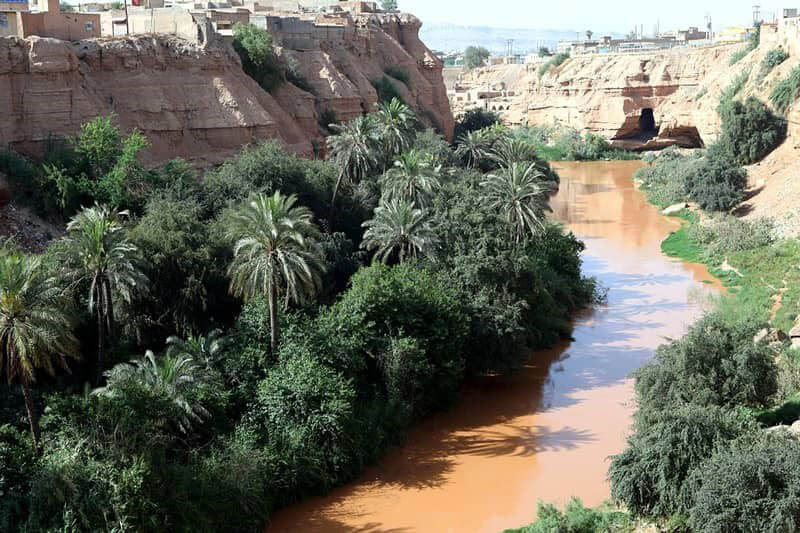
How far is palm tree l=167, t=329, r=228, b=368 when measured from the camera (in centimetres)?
2594

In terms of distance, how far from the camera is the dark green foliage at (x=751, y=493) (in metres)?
18.8

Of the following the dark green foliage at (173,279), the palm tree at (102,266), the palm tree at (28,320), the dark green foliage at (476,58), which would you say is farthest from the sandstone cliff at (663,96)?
the palm tree at (28,320)

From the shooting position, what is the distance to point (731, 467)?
19625mm

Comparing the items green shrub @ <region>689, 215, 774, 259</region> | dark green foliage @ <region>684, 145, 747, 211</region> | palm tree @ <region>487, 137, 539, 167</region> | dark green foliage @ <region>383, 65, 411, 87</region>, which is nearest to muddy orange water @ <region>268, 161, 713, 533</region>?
green shrub @ <region>689, 215, 774, 259</region>

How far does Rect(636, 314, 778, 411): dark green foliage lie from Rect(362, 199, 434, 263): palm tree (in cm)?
1053

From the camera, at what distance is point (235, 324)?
2809cm

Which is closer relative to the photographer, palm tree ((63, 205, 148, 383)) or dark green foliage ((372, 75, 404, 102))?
palm tree ((63, 205, 148, 383))

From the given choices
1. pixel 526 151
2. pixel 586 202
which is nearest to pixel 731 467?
pixel 526 151

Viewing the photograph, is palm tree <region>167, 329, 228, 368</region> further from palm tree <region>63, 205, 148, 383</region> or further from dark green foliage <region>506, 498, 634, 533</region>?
dark green foliage <region>506, 498, 634, 533</region>

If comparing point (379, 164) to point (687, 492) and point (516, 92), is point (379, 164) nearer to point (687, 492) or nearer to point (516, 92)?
point (687, 492)

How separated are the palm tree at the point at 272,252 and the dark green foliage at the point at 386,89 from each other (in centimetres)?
3614

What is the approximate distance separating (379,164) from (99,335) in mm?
20386

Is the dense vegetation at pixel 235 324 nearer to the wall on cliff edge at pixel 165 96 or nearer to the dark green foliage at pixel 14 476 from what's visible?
the dark green foliage at pixel 14 476

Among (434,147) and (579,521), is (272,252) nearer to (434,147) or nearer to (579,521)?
(579,521)
